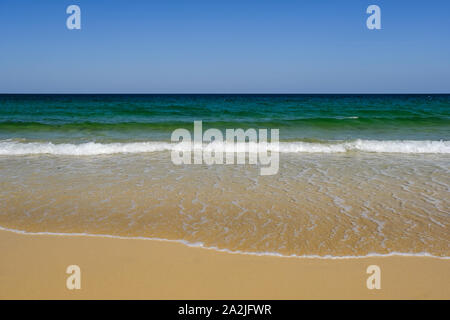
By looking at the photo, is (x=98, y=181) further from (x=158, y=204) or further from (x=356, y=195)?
(x=356, y=195)

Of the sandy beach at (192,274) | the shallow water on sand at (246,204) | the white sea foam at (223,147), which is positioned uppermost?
the white sea foam at (223,147)

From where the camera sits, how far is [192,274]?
3.44 meters

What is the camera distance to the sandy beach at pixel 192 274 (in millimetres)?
3133

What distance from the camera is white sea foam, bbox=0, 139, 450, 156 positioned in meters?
11.5

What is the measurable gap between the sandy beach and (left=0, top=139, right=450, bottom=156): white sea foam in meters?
7.87

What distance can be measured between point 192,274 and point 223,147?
9.12 metres

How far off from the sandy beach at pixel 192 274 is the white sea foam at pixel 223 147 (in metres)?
7.87

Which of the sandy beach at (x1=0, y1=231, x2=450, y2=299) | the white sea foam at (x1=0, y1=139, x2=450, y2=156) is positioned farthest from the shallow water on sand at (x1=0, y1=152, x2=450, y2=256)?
the white sea foam at (x1=0, y1=139, x2=450, y2=156)

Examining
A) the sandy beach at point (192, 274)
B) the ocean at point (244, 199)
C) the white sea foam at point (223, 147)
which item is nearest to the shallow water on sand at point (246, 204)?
the ocean at point (244, 199)

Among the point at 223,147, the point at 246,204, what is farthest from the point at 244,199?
the point at 223,147

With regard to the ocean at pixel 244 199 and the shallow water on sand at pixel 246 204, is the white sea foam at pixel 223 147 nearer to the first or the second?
the ocean at pixel 244 199

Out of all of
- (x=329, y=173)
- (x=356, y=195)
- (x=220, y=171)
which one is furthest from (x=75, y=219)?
(x=329, y=173)

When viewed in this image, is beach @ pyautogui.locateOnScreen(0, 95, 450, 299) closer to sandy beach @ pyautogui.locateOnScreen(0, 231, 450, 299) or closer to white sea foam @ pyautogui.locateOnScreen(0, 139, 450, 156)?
sandy beach @ pyautogui.locateOnScreen(0, 231, 450, 299)

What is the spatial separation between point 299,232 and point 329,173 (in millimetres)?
4021
